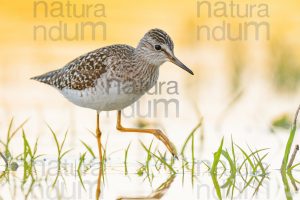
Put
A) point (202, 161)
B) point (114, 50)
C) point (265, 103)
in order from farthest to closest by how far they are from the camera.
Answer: point (265, 103)
point (114, 50)
point (202, 161)

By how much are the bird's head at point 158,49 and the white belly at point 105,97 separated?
0.50m

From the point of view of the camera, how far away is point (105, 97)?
37.3ft

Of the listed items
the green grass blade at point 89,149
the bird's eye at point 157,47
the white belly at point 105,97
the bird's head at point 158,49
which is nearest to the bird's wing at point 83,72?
the white belly at point 105,97

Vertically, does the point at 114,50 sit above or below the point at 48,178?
above

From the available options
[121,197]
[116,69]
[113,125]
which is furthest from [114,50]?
[121,197]

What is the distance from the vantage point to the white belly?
11352 mm

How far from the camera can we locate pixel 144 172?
34.9 feet

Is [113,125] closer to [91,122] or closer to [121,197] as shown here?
[91,122]

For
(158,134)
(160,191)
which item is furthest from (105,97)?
(160,191)

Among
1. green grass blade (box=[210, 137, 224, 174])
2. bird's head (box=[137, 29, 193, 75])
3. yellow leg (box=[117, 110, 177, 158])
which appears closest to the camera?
green grass blade (box=[210, 137, 224, 174])

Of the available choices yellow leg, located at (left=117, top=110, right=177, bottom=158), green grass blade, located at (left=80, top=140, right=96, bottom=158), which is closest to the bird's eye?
yellow leg, located at (left=117, top=110, right=177, bottom=158)

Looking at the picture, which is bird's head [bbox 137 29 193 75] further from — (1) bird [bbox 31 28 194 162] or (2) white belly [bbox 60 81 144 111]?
(2) white belly [bbox 60 81 144 111]

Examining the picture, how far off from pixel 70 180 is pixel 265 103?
178 inches

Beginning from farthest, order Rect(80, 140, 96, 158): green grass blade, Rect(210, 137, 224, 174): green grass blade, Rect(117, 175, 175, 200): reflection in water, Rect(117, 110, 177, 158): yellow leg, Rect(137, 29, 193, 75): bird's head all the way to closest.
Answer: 1. Rect(137, 29, 193, 75): bird's head
2. Rect(117, 110, 177, 158): yellow leg
3. Rect(80, 140, 96, 158): green grass blade
4. Rect(210, 137, 224, 174): green grass blade
5. Rect(117, 175, 175, 200): reflection in water
